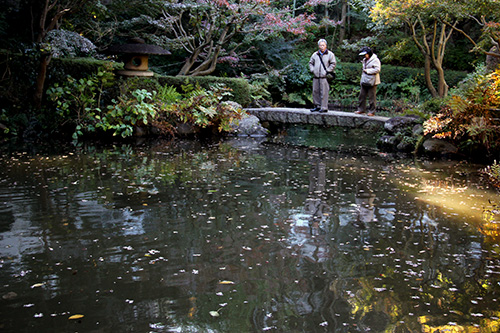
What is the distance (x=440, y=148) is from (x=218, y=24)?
8639 millimetres

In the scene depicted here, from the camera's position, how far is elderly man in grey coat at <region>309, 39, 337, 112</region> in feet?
38.6

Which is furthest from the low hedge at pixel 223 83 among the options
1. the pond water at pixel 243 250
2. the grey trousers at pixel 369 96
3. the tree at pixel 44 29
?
the pond water at pixel 243 250

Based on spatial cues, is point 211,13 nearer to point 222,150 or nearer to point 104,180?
point 222,150

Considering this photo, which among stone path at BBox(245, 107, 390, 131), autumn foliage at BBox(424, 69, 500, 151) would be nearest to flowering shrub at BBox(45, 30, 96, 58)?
stone path at BBox(245, 107, 390, 131)

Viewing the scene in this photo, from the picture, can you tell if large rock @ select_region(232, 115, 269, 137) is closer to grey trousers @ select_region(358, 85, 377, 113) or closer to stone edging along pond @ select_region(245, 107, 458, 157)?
stone edging along pond @ select_region(245, 107, 458, 157)

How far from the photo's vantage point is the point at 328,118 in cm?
1235

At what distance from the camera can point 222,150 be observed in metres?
9.88

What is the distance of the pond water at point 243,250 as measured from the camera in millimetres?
3006

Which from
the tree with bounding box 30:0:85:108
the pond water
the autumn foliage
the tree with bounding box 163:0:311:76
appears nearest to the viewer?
the pond water

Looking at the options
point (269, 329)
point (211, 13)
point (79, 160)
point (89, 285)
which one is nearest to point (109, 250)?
point (89, 285)

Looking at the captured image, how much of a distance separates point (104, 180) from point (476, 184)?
5567mm

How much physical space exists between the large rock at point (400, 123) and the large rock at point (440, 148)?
1.01m

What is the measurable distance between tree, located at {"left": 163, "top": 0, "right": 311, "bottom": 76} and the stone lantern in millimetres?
2324

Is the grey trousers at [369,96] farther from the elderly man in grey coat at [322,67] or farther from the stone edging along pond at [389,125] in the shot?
the elderly man in grey coat at [322,67]
